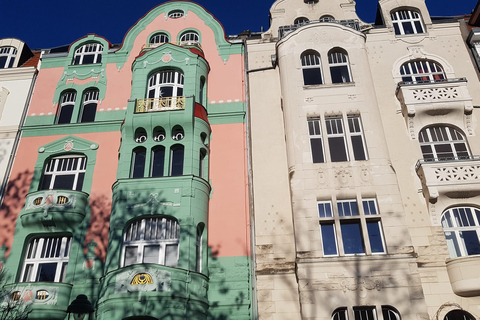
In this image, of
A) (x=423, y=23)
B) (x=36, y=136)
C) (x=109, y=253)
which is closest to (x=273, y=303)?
(x=109, y=253)

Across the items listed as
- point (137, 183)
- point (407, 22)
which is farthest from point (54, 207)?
point (407, 22)

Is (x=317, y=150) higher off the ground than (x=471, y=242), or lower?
higher

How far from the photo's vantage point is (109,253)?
15.0m

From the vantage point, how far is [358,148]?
54.9 ft

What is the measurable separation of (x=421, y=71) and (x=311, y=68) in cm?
510

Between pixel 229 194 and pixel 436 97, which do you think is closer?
pixel 229 194

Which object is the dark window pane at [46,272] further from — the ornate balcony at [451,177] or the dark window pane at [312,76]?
the ornate balcony at [451,177]

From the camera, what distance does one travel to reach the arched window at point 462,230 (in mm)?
14945

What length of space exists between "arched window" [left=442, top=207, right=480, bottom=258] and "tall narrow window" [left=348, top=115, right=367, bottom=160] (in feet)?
12.1

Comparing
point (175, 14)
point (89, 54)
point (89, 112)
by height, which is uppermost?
point (175, 14)

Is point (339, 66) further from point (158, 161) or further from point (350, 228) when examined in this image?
point (158, 161)

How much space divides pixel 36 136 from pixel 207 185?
862cm

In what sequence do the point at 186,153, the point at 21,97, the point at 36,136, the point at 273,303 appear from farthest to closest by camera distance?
the point at 21,97 → the point at 36,136 → the point at 186,153 → the point at 273,303

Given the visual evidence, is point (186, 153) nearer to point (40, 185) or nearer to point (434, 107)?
point (40, 185)
